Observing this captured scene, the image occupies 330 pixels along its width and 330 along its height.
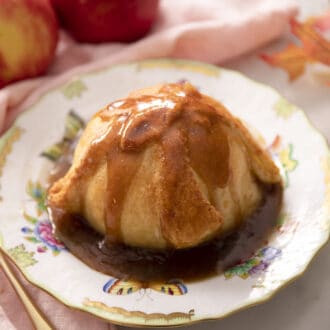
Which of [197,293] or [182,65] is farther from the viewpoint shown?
[182,65]

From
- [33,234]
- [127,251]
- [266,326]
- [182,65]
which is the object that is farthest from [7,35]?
[266,326]

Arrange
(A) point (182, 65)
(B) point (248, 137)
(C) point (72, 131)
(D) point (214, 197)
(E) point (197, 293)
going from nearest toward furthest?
(E) point (197, 293) < (D) point (214, 197) < (B) point (248, 137) < (C) point (72, 131) < (A) point (182, 65)

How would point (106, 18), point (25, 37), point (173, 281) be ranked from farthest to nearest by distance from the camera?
point (106, 18), point (25, 37), point (173, 281)

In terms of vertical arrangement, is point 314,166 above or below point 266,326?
above

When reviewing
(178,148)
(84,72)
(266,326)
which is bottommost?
(266,326)

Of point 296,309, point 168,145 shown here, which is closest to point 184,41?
point 168,145

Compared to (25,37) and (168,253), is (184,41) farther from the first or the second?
(168,253)

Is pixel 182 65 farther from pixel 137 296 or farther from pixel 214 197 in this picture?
pixel 137 296

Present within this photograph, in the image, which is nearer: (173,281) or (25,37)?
(173,281)
